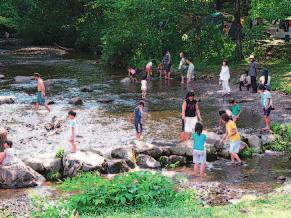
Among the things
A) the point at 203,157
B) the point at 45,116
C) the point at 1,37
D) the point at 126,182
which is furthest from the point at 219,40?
the point at 1,37

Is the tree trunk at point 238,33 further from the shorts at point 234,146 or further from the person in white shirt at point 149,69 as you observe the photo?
the shorts at point 234,146

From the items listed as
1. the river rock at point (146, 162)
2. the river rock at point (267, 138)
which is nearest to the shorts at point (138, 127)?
the river rock at point (146, 162)

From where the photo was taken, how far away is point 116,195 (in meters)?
10.0

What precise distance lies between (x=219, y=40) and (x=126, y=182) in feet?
83.2

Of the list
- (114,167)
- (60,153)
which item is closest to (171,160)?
(114,167)

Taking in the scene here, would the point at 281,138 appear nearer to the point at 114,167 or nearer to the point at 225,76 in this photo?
the point at 114,167

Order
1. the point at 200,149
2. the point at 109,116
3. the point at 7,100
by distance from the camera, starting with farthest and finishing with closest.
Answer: the point at 7,100
the point at 109,116
the point at 200,149


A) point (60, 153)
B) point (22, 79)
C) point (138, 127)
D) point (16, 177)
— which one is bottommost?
point (16, 177)

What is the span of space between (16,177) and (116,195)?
14.2 feet

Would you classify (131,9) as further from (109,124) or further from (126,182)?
(126,182)

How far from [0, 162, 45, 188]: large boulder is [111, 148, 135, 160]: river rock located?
2753 mm

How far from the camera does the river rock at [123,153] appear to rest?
15.0m

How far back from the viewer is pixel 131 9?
112 feet

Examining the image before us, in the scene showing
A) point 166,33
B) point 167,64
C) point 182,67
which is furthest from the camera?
point 166,33
